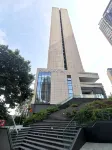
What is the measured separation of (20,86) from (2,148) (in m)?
5.42

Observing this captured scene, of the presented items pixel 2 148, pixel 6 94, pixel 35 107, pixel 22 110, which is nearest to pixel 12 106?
pixel 6 94

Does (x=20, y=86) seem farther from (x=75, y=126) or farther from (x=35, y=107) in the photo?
(x=35, y=107)

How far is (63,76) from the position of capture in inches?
1428

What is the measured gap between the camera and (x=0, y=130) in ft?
31.3

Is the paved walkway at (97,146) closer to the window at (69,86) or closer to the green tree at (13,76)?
the green tree at (13,76)

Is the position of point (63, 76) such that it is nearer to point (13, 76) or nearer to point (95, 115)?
point (13, 76)

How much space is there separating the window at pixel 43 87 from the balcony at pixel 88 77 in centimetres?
1087

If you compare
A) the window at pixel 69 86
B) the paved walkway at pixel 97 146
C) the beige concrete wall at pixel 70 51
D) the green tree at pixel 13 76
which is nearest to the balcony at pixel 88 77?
the beige concrete wall at pixel 70 51

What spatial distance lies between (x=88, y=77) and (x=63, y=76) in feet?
28.6

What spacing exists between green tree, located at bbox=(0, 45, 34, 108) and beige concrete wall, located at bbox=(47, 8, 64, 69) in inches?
1137

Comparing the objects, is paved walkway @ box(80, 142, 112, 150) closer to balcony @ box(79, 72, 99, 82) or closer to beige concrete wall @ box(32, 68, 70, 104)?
beige concrete wall @ box(32, 68, 70, 104)

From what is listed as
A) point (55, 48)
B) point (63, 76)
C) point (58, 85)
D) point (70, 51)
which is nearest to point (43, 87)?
point (58, 85)

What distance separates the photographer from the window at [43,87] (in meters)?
31.2

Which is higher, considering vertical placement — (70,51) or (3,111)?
(70,51)
